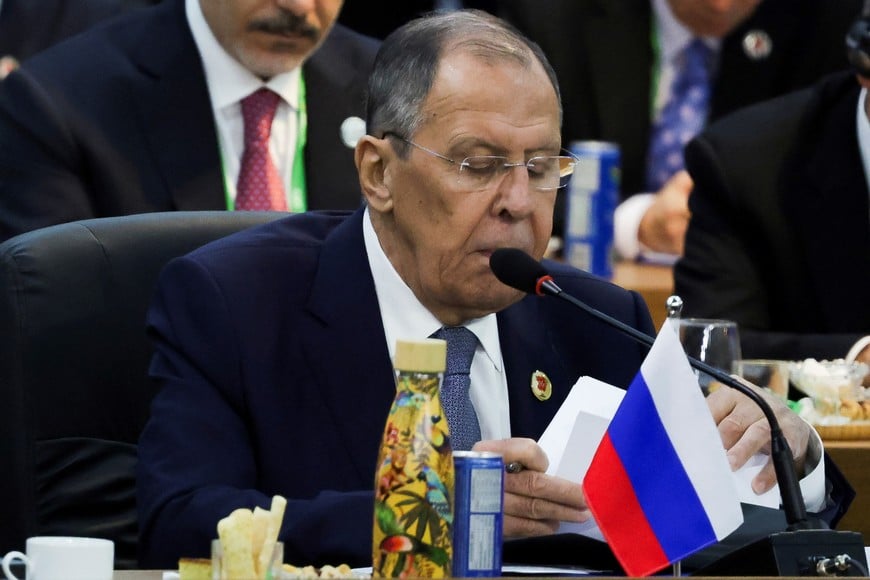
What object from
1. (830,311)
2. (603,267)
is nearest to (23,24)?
(603,267)

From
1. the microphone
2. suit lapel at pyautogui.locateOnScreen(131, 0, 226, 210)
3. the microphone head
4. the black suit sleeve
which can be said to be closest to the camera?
the microphone

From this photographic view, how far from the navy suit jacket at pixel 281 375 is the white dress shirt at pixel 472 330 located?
20 mm

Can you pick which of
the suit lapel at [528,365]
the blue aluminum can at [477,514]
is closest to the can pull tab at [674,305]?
the suit lapel at [528,365]

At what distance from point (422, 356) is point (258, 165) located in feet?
7.59

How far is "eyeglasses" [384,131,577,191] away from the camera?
2639 millimetres

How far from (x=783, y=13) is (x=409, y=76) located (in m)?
3.45

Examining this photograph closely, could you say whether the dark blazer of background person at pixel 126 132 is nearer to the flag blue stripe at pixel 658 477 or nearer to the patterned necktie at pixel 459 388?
the patterned necktie at pixel 459 388

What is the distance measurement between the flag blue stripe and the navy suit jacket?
37 cm

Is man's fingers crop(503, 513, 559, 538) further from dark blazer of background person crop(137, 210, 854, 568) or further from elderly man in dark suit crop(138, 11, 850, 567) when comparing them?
elderly man in dark suit crop(138, 11, 850, 567)

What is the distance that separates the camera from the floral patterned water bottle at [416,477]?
6.28 ft

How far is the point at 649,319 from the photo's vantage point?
3021 mm

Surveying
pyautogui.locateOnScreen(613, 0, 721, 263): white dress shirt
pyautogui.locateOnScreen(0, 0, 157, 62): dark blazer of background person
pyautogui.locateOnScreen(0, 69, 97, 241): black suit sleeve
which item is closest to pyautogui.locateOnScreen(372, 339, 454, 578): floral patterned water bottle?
pyautogui.locateOnScreen(0, 69, 97, 241): black suit sleeve

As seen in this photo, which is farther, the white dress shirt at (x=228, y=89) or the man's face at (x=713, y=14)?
the man's face at (x=713, y=14)

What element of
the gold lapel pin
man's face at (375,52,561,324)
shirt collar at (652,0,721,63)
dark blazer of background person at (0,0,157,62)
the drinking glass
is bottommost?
the gold lapel pin
